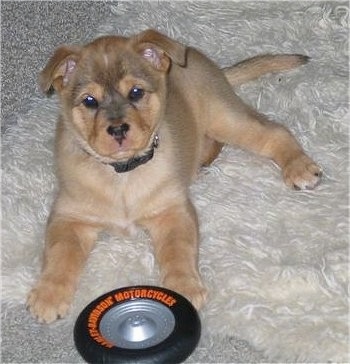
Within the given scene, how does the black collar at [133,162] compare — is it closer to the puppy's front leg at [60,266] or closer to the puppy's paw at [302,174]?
the puppy's front leg at [60,266]

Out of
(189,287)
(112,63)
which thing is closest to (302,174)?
(189,287)

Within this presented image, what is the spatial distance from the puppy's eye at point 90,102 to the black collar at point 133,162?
22 centimetres

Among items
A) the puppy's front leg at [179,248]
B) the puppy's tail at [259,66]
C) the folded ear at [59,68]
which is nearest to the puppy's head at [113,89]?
the folded ear at [59,68]

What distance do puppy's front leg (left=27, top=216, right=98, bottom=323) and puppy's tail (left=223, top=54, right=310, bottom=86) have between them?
100 cm

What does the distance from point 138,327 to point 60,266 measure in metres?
0.39

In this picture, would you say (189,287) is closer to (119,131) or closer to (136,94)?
(119,131)

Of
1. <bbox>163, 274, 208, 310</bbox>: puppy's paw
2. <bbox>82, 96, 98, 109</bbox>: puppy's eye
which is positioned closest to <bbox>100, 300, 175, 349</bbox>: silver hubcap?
<bbox>163, 274, 208, 310</bbox>: puppy's paw

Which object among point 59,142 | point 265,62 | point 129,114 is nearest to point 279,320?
point 129,114

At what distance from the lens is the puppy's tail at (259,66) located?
356cm

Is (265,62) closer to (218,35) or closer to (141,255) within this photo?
(218,35)

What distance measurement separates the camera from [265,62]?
3580 mm

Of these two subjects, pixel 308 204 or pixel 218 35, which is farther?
pixel 218 35

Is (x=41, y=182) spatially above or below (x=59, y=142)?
below

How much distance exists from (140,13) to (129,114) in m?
1.55
